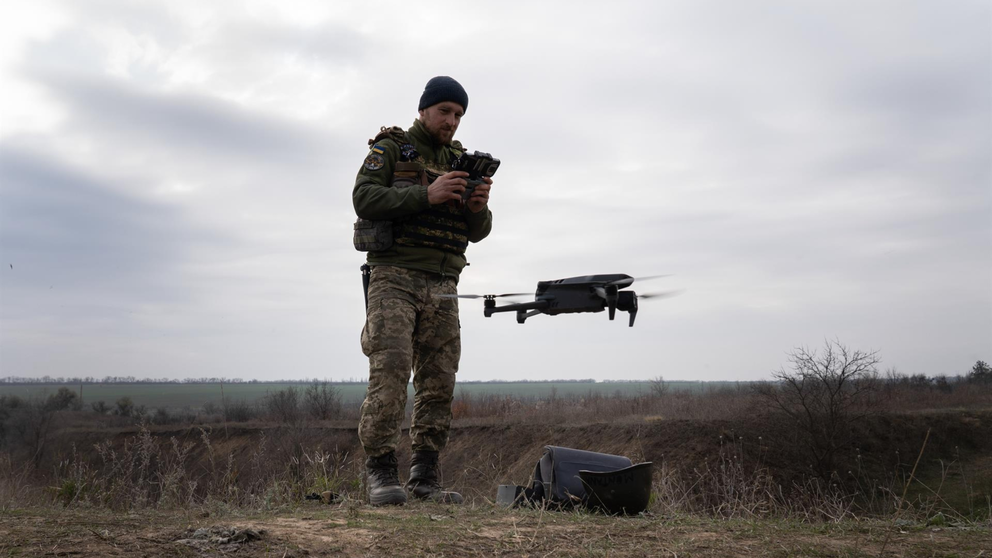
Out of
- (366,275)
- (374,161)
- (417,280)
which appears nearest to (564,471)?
(417,280)

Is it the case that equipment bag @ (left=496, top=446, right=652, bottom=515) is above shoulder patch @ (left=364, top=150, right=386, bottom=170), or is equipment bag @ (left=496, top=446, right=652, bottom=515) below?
below

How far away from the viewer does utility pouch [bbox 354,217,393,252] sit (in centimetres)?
401

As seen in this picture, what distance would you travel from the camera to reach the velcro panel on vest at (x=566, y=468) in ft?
12.7

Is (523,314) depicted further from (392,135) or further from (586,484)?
(392,135)

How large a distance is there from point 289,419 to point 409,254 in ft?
93.6

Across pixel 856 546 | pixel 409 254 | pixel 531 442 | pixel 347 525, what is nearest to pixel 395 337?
pixel 409 254

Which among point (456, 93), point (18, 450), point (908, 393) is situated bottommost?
point (18, 450)

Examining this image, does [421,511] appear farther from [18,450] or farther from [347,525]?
[18,450]

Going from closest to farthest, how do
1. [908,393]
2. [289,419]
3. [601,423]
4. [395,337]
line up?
[395,337] → [601,423] → [908,393] → [289,419]

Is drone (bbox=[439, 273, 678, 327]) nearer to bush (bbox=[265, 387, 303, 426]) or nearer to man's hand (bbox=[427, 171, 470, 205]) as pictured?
man's hand (bbox=[427, 171, 470, 205])

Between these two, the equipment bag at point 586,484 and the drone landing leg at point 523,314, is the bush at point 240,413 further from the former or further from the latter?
the drone landing leg at point 523,314

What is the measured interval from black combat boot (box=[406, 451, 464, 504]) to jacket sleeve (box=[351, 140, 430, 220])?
4.73ft

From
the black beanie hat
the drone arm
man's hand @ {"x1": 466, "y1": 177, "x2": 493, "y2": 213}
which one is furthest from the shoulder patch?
the drone arm

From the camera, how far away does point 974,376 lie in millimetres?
32375
